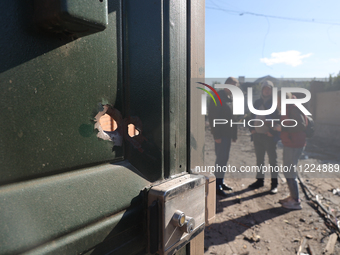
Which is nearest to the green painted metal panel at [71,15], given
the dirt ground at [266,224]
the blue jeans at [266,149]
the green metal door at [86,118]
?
the green metal door at [86,118]

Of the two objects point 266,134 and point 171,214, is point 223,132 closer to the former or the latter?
point 266,134

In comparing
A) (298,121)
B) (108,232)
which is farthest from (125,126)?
(298,121)

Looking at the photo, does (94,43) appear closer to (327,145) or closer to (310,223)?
(310,223)

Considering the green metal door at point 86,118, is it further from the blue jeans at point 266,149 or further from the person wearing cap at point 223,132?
the blue jeans at point 266,149

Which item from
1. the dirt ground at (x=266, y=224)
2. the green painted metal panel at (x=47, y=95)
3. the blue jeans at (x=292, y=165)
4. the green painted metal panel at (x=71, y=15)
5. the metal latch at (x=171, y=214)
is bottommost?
the dirt ground at (x=266, y=224)

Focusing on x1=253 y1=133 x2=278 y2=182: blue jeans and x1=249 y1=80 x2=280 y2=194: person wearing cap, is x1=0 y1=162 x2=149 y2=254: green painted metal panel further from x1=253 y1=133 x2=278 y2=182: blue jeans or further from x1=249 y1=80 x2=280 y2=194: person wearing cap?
x1=253 y1=133 x2=278 y2=182: blue jeans

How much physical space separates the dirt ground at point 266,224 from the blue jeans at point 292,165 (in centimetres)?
32

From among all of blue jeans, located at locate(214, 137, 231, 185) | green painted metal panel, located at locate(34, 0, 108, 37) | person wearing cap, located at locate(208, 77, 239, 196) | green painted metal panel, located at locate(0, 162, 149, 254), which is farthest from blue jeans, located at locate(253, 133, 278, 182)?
green painted metal panel, located at locate(34, 0, 108, 37)

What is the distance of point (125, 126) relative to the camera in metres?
0.94

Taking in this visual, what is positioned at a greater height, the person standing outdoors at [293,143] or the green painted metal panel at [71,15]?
the green painted metal panel at [71,15]

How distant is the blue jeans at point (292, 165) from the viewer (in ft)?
12.6

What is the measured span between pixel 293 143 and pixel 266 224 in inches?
54.7

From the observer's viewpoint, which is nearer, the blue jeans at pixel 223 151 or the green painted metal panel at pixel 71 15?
the green painted metal panel at pixel 71 15

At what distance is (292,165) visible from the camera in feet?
12.8
